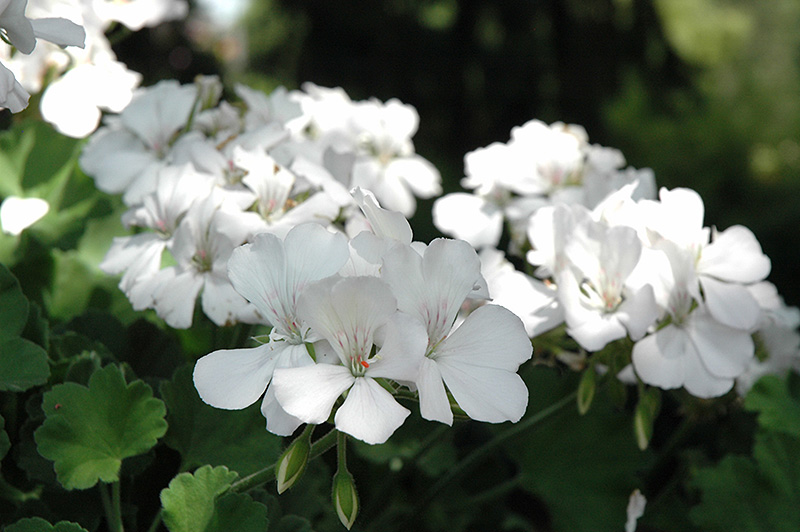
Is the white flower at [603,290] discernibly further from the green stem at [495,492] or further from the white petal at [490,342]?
the green stem at [495,492]

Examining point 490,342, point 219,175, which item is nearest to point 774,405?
point 490,342

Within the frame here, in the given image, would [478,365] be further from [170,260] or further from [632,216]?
[170,260]

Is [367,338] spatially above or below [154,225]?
above

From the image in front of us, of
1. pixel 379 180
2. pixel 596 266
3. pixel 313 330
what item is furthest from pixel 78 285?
pixel 596 266

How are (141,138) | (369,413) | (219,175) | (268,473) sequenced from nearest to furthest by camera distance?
(369,413) < (268,473) < (219,175) < (141,138)

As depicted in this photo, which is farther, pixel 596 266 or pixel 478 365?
pixel 596 266

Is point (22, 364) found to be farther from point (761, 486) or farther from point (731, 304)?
point (761, 486)
